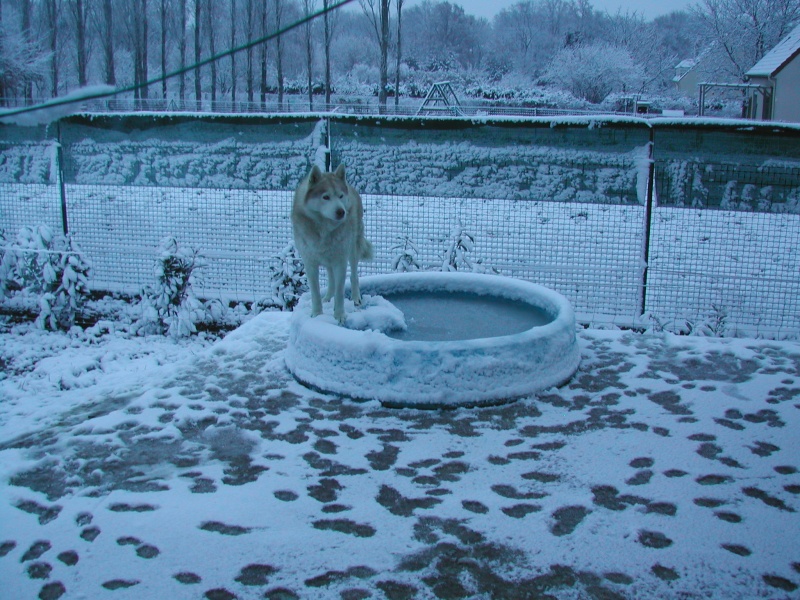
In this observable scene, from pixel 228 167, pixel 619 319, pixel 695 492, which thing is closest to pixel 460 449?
pixel 695 492

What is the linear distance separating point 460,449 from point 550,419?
729 mm

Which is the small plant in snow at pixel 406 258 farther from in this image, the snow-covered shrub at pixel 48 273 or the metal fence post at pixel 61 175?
the metal fence post at pixel 61 175

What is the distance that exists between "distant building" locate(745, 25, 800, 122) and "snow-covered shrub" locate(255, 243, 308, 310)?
23.3 meters

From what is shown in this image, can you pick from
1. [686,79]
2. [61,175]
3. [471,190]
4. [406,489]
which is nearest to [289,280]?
[471,190]

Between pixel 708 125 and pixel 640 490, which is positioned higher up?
pixel 708 125

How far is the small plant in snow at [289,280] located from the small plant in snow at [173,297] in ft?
2.60

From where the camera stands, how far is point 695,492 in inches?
118

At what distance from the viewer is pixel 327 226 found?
448 cm

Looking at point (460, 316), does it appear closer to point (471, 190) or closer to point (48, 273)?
point (471, 190)

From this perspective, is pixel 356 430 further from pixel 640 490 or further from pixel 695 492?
pixel 695 492

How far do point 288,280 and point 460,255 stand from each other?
6.17ft

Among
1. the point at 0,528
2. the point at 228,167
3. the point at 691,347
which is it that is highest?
the point at 228,167

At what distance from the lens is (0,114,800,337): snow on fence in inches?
244

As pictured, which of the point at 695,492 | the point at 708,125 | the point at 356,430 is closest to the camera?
the point at 695,492
